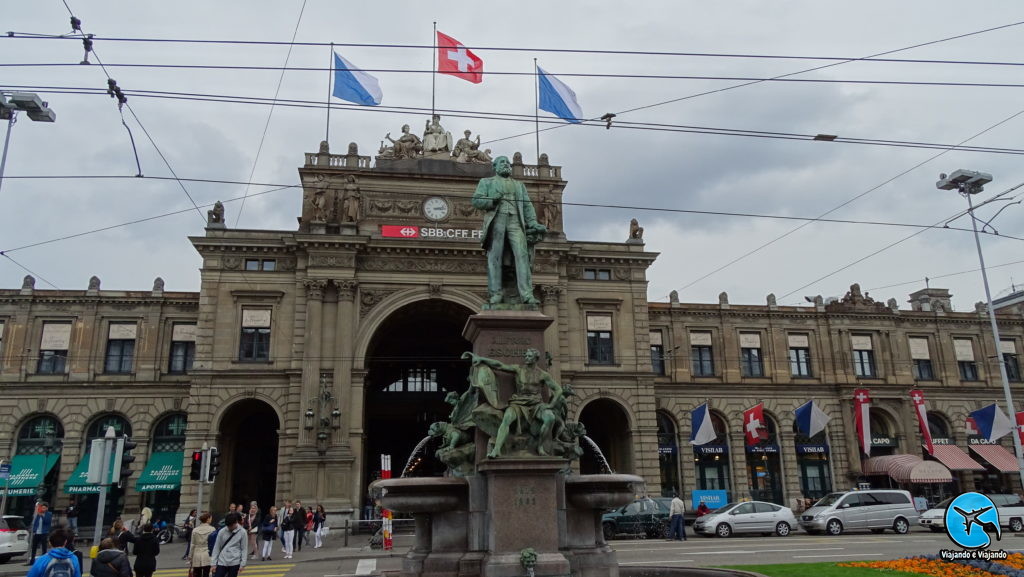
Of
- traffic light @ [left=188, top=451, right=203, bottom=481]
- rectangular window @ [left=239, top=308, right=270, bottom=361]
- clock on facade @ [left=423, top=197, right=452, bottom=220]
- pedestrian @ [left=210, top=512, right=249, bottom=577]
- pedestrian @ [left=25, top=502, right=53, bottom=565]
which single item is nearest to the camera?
pedestrian @ [left=210, top=512, right=249, bottom=577]

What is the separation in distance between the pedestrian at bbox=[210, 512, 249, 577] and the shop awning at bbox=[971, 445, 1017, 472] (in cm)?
4826

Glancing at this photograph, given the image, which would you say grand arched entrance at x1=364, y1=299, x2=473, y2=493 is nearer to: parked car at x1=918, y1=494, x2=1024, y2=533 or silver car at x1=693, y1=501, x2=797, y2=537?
silver car at x1=693, y1=501, x2=797, y2=537

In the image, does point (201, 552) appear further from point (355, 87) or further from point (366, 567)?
point (355, 87)

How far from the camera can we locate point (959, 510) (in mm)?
12156

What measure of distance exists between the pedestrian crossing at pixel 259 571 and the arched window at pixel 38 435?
23.5m

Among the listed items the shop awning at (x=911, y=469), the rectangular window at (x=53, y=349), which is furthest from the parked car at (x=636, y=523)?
the rectangular window at (x=53, y=349)

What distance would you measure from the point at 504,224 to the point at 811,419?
1270 inches

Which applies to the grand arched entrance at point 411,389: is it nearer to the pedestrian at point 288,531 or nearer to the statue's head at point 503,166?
the pedestrian at point 288,531

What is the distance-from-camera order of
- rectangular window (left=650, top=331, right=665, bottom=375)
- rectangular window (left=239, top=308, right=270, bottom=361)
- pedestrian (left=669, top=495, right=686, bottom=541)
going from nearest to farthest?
1. pedestrian (left=669, top=495, right=686, bottom=541)
2. rectangular window (left=239, top=308, right=270, bottom=361)
3. rectangular window (left=650, top=331, right=665, bottom=375)

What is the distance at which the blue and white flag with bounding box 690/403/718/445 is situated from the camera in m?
39.3

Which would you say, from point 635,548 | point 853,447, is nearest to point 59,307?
point 635,548

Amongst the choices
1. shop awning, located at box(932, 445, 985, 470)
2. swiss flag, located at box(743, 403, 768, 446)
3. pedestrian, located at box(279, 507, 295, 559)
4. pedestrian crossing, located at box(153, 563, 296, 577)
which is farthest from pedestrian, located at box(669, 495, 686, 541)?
shop awning, located at box(932, 445, 985, 470)

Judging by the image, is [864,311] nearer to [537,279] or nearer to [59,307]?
[537,279]

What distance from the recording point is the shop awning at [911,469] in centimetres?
4125
